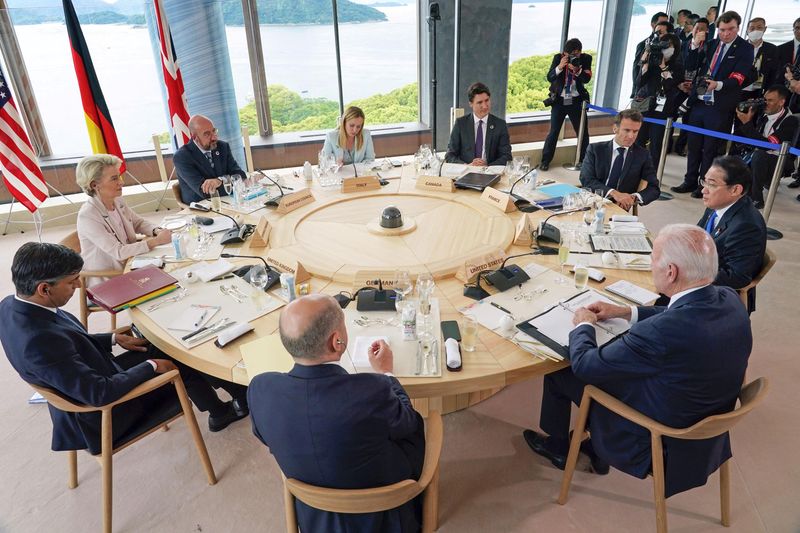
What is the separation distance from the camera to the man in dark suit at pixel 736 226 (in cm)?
297

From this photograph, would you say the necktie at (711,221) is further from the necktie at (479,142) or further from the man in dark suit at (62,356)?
the man in dark suit at (62,356)

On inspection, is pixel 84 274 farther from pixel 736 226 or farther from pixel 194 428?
pixel 736 226

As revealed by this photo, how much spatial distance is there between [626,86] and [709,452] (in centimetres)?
878

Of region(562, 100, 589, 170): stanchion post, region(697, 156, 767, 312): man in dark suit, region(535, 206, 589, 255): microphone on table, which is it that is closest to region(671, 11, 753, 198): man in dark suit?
region(562, 100, 589, 170): stanchion post

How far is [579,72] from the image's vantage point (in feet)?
23.4

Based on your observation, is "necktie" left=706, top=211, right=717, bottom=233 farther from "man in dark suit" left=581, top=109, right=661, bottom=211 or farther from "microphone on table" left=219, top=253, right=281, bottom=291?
"microphone on table" left=219, top=253, right=281, bottom=291

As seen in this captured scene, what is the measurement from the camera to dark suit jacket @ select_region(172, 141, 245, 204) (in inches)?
174

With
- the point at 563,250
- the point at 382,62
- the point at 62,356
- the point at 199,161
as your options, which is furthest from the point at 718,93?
the point at 62,356

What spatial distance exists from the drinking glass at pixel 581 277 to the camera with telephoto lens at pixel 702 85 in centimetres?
510

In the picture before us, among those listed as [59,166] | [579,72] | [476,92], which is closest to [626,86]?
[579,72]

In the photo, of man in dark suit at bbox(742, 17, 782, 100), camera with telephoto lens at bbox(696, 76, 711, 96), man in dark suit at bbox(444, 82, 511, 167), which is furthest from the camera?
man in dark suit at bbox(742, 17, 782, 100)

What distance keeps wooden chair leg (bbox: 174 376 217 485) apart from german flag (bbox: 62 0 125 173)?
3.81 metres

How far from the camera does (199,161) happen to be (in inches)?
178

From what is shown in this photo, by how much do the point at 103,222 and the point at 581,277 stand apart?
3093 millimetres
